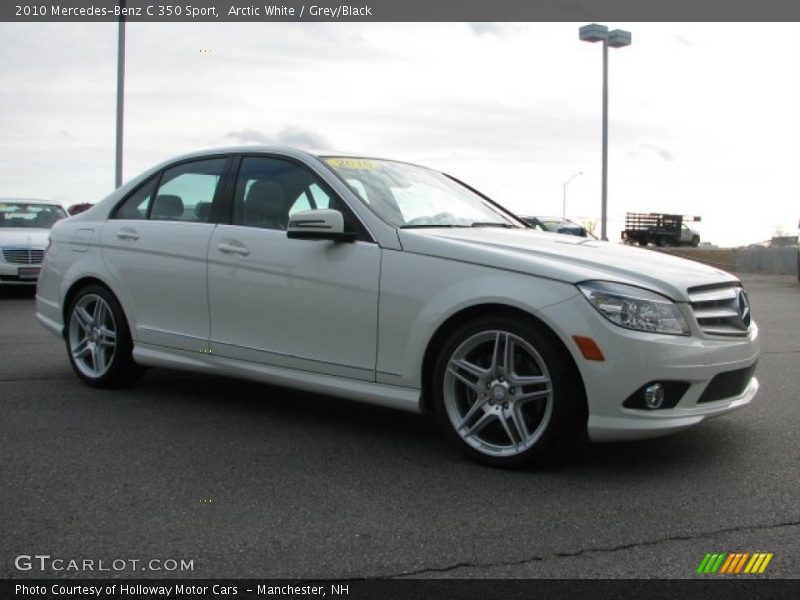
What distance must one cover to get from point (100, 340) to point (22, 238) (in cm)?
880

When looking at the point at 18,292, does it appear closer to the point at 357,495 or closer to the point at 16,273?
the point at 16,273

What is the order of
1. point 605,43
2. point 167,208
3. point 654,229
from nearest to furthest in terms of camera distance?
point 167,208 → point 605,43 → point 654,229

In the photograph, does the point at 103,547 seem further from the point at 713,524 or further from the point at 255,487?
the point at 713,524

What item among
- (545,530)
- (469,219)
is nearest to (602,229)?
(469,219)

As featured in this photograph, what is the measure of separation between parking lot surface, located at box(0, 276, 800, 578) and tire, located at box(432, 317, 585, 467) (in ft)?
0.47

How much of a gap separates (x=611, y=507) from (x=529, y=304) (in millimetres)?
1003

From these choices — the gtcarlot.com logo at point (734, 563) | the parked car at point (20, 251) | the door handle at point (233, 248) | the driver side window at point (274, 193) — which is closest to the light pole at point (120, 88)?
the parked car at point (20, 251)

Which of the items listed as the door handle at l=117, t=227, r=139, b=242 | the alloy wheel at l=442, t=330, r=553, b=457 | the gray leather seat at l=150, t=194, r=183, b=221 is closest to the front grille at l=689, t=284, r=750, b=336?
the alloy wheel at l=442, t=330, r=553, b=457

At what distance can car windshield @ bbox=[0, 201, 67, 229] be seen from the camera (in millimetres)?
15109

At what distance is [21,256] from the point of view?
14.1m

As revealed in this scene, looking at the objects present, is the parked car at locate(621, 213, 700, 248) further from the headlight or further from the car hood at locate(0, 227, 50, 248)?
the headlight

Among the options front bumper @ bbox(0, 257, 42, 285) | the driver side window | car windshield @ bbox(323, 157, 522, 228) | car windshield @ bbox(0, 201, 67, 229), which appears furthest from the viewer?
car windshield @ bbox(0, 201, 67, 229)
